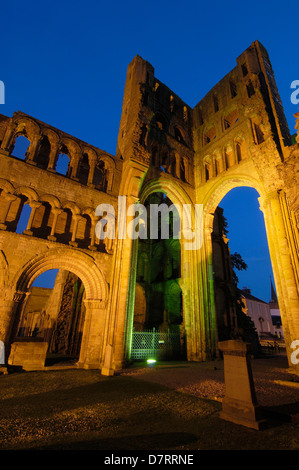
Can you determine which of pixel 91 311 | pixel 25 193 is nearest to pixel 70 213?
pixel 25 193

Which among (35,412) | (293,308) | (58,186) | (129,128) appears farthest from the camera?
(129,128)

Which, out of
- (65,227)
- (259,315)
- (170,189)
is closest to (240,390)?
(65,227)

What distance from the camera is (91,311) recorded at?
11.3 m

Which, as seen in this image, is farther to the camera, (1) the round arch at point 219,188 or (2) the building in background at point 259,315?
(2) the building in background at point 259,315

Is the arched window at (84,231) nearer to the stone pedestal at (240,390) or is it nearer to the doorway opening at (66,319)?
the doorway opening at (66,319)

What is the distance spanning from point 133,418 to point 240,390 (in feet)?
6.29

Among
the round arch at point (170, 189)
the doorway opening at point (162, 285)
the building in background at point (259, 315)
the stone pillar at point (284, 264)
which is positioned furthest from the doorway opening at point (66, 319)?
the building in background at point (259, 315)

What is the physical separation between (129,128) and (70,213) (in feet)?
23.2

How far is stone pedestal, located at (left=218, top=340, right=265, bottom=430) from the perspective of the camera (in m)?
3.73

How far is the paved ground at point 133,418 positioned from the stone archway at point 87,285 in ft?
12.9

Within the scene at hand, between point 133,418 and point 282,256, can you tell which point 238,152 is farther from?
point 133,418

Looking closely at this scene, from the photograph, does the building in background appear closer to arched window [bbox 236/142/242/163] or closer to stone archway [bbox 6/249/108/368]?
arched window [bbox 236/142/242/163]

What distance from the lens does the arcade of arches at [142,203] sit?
33.3 feet

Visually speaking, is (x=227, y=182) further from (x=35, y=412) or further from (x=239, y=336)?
(x=35, y=412)
